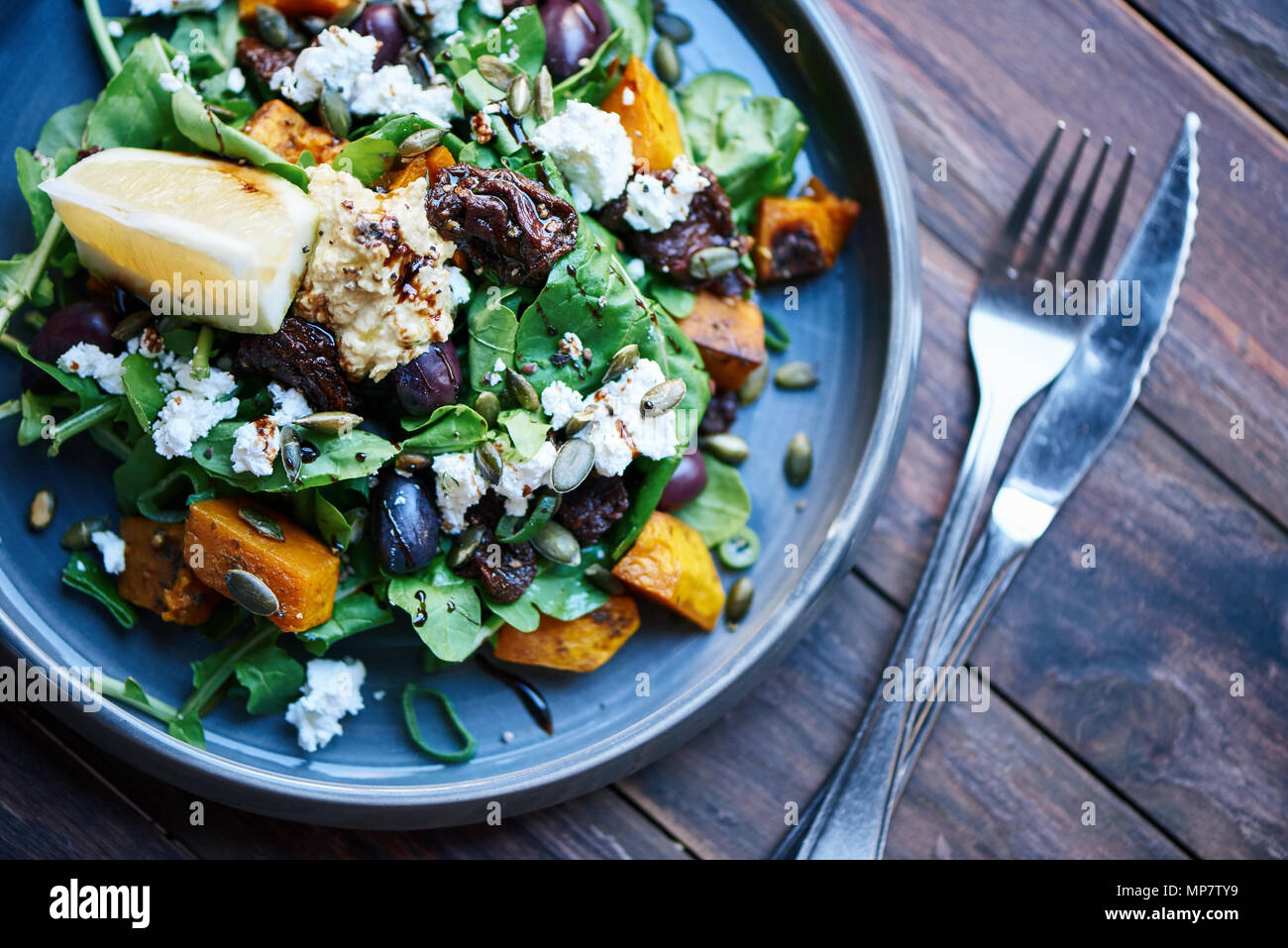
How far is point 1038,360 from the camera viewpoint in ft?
7.45

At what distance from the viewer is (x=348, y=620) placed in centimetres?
191

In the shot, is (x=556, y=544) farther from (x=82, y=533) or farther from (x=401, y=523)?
(x=82, y=533)

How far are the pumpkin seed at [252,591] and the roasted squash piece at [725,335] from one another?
1.03 m

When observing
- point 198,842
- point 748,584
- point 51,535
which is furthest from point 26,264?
point 748,584

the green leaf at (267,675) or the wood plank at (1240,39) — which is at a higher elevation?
the wood plank at (1240,39)

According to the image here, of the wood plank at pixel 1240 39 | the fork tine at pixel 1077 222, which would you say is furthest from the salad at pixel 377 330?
the wood plank at pixel 1240 39

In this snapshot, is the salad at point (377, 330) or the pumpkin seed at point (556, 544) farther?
the pumpkin seed at point (556, 544)

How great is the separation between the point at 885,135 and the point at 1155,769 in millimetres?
1733

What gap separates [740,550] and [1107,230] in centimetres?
121

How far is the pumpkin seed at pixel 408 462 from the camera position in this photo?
5.94ft

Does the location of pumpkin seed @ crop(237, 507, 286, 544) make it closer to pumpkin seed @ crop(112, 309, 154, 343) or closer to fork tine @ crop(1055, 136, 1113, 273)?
pumpkin seed @ crop(112, 309, 154, 343)

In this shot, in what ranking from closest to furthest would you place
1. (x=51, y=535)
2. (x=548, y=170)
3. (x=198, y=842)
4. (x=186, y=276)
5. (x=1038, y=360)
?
(x=186, y=276), (x=548, y=170), (x=51, y=535), (x=198, y=842), (x=1038, y=360)

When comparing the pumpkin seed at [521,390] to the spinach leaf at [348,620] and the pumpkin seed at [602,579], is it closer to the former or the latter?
the pumpkin seed at [602,579]
